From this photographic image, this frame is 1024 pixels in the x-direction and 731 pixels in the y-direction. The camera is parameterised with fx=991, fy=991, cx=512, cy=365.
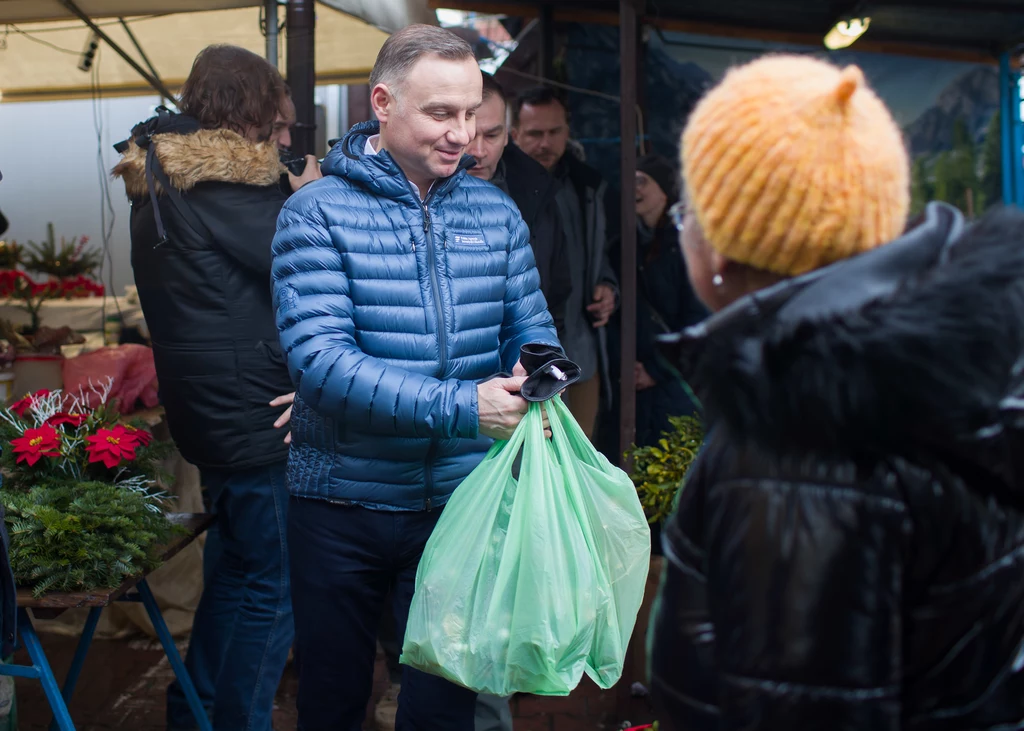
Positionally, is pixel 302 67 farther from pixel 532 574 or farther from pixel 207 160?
pixel 532 574

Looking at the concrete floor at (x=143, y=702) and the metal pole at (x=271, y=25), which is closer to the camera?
the concrete floor at (x=143, y=702)

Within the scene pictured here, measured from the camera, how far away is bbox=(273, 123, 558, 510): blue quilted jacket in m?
1.92

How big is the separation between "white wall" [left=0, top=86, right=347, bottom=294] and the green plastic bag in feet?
20.3

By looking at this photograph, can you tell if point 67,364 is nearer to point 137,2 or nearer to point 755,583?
point 137,2

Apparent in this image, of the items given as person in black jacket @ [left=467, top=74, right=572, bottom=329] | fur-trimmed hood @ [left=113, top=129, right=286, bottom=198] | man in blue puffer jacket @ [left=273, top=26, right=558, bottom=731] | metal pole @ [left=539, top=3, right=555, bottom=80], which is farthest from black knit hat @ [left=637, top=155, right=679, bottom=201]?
man in blue puffer jacket @ [left=273, top=26, right=558, bottom=731]

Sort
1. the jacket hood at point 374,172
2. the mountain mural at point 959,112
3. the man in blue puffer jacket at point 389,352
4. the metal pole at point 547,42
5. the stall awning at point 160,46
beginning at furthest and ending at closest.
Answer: the mountain mural at point 959,112 < the metal pole at point 547,42 < the stall awning at point 160,46 < the jacket hood at point 374,172 < the man in blue puffer jacket at point 389,352

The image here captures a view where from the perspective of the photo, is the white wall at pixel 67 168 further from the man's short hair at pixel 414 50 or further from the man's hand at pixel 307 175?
the man's short hair at pixel 414 50

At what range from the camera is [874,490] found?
1014 millimetres

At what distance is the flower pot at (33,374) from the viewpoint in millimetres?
4039

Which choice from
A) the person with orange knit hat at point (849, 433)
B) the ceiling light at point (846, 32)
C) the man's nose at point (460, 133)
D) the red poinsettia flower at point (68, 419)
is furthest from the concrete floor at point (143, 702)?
the ceiling light at point (846, 32)

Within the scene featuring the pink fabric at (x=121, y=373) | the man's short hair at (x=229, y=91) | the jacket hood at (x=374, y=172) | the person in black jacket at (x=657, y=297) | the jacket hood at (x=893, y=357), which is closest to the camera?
the jacket hood at (x=893, y=357)

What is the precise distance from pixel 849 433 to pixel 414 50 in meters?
1.35

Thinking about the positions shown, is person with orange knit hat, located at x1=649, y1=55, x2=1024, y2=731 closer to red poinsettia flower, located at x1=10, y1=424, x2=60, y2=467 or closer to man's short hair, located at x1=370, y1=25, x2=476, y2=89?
man's short hair, located at x1=370, y1=25, x2=476, y2=89

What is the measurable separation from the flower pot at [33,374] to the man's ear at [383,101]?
258 centimetres
